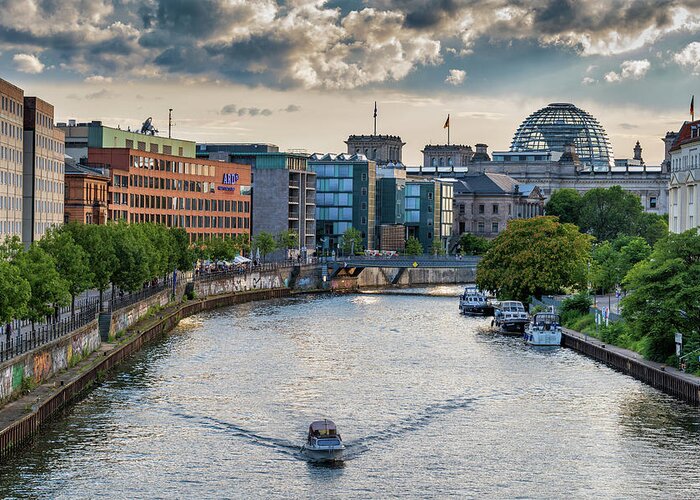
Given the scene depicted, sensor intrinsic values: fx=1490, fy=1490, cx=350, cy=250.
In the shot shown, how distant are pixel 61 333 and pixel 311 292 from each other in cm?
10930

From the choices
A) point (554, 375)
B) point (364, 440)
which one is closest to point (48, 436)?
point (364, 440)

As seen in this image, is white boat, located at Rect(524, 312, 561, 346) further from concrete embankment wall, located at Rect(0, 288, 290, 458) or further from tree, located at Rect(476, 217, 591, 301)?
concrete embankment wall, located at Rect(0, 288, 290, 458)

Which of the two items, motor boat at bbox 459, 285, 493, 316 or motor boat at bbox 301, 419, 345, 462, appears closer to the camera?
motor boat at bbox 301, 419, 345, 462

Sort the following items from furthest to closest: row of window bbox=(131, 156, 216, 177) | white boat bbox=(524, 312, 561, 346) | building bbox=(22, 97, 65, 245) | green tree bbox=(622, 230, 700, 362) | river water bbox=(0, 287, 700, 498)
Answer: row of window bbox=(131, 156, 216, 177), building bbox=(22, 97, 65, 245), white boat bbox=(524, 312, 561, 346), green tree bbox=(622, 230, 700, 362), river water bbox=(0, 287, 700, 498)

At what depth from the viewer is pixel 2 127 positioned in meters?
119

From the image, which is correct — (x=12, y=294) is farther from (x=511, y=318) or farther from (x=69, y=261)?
(x=511, y=318)

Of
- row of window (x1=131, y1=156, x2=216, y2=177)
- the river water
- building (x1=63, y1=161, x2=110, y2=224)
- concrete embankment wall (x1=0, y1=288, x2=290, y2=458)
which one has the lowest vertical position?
the river water

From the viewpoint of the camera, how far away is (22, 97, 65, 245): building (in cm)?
13025

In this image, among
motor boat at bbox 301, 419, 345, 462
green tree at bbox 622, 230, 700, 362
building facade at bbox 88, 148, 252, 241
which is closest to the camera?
motor boat at bbox 301, 419, 345, 462

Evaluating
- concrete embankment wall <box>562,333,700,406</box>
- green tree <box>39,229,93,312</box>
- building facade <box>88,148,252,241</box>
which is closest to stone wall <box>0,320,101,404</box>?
green tree <box>39,229,93,312</box>

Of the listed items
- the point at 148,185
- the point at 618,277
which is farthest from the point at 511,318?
the point at 148,185

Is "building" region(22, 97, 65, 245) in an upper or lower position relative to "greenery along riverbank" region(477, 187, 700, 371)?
upper

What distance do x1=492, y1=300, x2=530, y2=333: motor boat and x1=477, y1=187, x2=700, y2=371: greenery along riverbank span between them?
4.70 meters

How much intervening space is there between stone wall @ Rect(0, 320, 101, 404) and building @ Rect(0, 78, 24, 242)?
31091 mm
